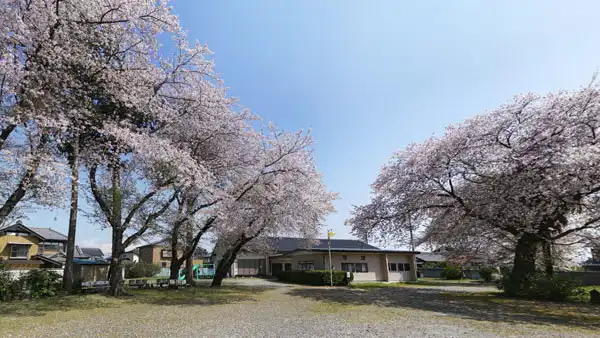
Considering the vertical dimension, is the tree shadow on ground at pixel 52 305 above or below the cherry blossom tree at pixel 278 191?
below

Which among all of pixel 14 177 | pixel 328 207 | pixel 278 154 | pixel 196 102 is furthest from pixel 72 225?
pixel 328 207

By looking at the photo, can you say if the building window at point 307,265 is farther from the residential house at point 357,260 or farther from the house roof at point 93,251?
the house roof at point 93,251

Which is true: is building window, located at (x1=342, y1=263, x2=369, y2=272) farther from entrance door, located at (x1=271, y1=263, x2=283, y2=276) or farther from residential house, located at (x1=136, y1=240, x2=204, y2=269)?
residential house, located at (x1=136, y1=240, x2=204, y2=269)

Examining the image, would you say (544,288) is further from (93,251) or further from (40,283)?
(93,251)

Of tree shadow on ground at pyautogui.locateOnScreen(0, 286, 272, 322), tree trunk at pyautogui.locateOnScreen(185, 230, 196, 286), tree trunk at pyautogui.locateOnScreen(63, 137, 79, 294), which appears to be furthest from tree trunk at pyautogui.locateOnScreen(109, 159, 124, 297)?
tree trunk at pyautogui.locateOnScreen(185, 230, 196, 286)

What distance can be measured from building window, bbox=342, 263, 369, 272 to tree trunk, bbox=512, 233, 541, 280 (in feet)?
43.7

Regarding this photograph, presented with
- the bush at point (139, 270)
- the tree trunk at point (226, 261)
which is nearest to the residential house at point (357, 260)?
the tree trunk at point (226, 261)

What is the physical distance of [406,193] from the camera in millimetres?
15594

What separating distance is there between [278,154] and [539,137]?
35.5ft

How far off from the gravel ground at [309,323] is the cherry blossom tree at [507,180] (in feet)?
15.5

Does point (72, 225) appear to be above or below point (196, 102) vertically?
below

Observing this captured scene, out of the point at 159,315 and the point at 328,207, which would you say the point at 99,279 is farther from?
the point at 328,207

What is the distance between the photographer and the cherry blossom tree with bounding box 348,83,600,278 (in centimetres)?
1243

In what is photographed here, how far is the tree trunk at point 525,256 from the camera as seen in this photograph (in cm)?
1486
